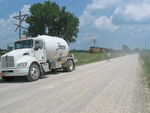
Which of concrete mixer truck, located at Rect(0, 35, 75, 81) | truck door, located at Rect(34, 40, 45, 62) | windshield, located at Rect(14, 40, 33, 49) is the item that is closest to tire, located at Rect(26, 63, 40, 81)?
concrete mixer truck, located at Rect(0, 35, 75, 81)

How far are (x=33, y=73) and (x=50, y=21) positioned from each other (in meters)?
40.0

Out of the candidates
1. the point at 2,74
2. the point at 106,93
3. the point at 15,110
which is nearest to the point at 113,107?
the point at 106,93

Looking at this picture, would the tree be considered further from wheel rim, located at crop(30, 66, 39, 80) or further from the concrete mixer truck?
wheel rim, located at crop(30, 66, 39, 80)

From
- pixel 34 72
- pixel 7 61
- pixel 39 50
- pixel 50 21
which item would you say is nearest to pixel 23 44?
pixel 39 50

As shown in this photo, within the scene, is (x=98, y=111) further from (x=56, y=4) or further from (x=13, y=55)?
(x=56, y=4)

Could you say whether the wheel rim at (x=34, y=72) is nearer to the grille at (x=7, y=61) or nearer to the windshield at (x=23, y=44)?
the grille at (x=7, y=61)

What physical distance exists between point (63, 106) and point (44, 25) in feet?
150

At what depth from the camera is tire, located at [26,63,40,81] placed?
11867mm

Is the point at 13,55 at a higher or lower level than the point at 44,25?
lower

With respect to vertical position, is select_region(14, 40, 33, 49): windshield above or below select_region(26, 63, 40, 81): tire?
above

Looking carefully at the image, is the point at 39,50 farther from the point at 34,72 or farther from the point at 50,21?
the point at 50,21

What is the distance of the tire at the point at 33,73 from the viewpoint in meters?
11.9

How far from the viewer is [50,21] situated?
50.9 m

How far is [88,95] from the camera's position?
7934mm
